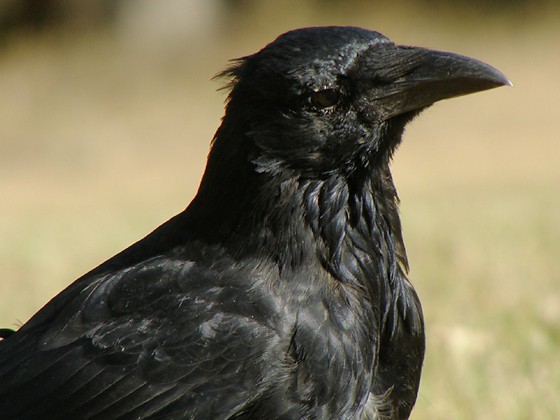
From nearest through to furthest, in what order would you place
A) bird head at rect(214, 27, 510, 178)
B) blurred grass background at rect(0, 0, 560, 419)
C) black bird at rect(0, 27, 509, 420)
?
black bird at rect(0, 27, 509, 420)
bird head at rect(214, 27, 510, 178)
blurred grass background at rect(0, 0, 560, 419)

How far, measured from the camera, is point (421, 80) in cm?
350

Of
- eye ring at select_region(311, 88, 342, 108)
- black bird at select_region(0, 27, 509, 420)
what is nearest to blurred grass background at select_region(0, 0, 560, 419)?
black bird at select_region(0, 27, 509, 420)

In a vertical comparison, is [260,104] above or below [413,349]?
above

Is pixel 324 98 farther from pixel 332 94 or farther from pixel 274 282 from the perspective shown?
pixel 274 282

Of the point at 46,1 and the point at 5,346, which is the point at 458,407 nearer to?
the point at 5,346

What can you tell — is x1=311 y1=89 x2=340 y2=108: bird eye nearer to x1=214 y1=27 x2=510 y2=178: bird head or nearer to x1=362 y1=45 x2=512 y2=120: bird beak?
x1=214 y1=27 x2=510 y2=178: bird head

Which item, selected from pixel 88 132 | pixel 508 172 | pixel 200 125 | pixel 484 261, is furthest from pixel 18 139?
pixel 484 261

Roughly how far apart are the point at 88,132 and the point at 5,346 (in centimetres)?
1744

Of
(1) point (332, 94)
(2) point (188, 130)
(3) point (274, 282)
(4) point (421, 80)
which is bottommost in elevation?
(3) point (274, 282)

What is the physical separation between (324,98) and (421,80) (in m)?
0.35

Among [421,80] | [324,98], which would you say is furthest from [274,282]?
[421,80]

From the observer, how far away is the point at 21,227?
35.9 ft

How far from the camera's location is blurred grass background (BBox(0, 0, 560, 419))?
8.60 metres

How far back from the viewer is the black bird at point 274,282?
3299 millimetres
